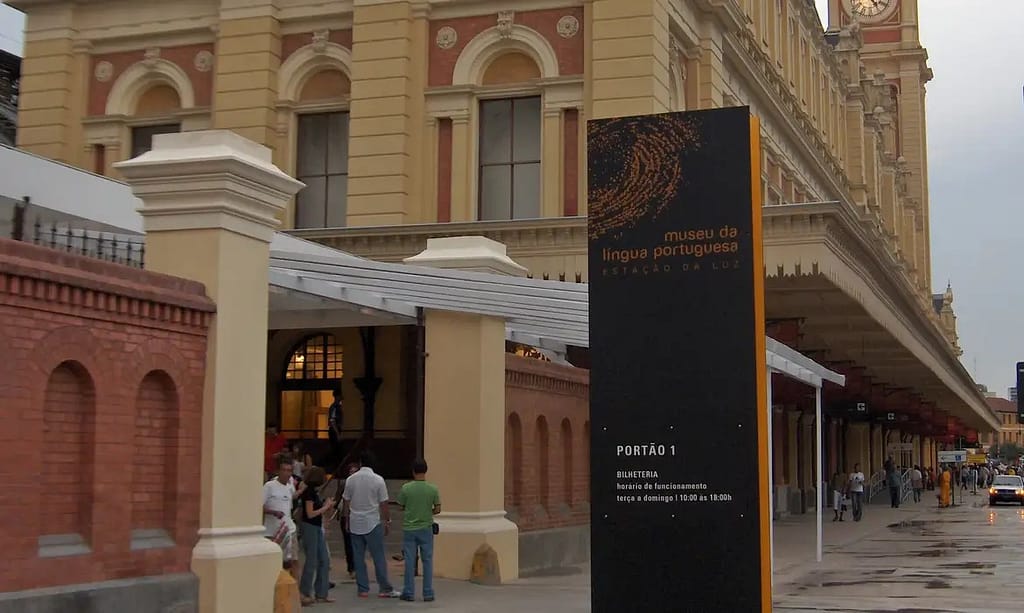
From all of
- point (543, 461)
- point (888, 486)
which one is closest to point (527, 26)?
point (543, 461)

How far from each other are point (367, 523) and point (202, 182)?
4741 millimetres

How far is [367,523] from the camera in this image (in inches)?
598

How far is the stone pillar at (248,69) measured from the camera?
29797 mm

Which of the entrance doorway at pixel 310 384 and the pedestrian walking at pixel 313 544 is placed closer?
the pedestrian walking at pixel 313 544

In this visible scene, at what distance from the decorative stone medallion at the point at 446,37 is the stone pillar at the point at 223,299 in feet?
54.7

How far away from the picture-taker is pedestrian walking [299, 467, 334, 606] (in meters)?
14.6

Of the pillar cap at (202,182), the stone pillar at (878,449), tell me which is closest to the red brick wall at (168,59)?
the pillar cap at (202,182)

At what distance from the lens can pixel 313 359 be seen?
87.6 ft

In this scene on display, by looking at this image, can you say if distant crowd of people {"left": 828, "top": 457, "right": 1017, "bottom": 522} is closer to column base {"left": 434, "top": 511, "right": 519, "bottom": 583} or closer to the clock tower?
the clock tower

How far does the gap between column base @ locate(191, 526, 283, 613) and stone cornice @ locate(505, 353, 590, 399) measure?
746 cm

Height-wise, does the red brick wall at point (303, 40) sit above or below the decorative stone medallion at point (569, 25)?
above

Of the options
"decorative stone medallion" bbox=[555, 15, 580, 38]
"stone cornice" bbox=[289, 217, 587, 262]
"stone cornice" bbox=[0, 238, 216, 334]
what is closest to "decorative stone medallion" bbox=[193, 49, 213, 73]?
"stone cornice" bbox=[289, 217, 587, 262]

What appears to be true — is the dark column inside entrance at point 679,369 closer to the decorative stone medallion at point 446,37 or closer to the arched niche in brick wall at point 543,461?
the arched niche in brick wall at point 543,461

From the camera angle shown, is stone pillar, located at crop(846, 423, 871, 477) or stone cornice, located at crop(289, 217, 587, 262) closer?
stone cornice, located at crop(289, 217, 587, 262)
